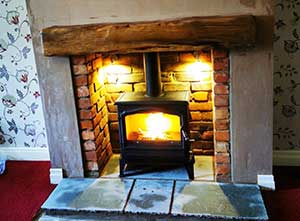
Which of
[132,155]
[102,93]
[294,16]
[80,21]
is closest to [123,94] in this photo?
[102,93]

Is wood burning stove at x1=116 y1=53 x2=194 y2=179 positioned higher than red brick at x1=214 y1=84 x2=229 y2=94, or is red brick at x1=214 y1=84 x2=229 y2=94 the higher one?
red brick at x1=214 y1=84 x2=229 y2=94

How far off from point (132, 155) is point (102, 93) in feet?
1.81

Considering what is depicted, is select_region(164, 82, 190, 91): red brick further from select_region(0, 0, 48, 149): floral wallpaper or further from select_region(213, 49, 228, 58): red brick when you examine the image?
select_region(0, 0, 48, 149): floral wallpaper

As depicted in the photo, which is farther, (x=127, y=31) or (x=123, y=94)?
(x=123, y=94)

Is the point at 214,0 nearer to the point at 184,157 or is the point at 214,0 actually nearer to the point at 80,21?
the point at 80,21

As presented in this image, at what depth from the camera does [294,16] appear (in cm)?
265

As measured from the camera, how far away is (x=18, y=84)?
10.2ft

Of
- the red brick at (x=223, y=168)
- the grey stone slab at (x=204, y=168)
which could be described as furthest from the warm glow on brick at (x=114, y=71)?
the red brick at (x=223, y=168)

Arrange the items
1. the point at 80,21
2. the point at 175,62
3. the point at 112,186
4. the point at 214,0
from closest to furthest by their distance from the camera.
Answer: the point at 214,0 < the point at 80,21 < the point at 112,186 < the point at 175,62

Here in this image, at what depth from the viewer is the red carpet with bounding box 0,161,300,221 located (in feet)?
7.84

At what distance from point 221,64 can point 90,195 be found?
1201 millimetres

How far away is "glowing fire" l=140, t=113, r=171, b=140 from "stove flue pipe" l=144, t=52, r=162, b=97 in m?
0.21

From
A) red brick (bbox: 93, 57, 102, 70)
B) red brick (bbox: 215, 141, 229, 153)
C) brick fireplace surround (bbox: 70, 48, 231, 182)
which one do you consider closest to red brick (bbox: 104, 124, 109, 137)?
brick fireplace surround (bbox: 70, 48, 231, 182)

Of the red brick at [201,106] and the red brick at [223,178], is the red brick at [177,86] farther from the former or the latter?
the red brick at [223,178]
